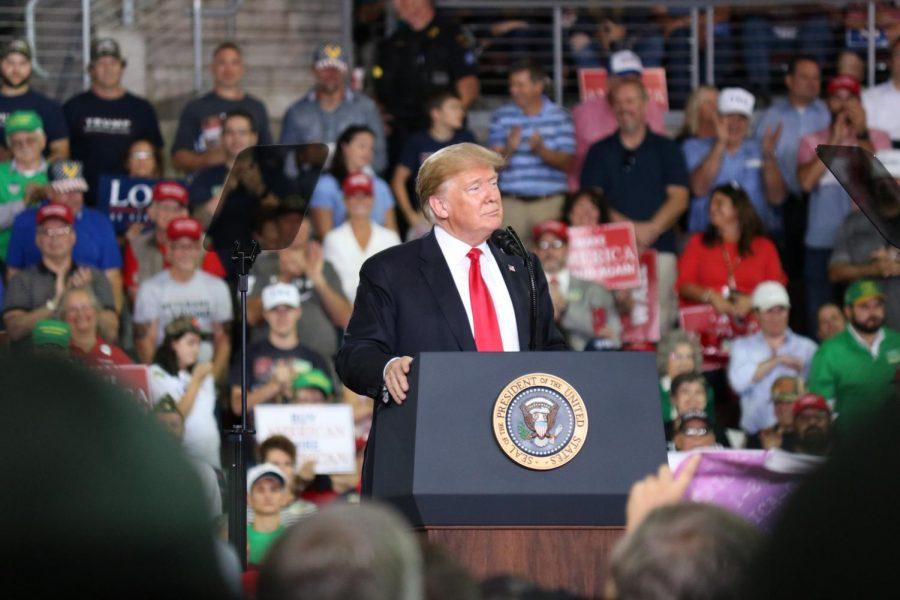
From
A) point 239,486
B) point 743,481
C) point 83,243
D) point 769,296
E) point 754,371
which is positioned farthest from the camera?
point 769,296

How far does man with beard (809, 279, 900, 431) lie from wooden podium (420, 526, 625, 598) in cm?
537

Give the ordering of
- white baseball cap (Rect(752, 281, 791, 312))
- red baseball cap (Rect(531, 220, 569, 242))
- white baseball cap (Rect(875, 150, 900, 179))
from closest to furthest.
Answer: white baseball cap (Rect(752, 281, 791, 312)) → red baseball cap (Rect(531, 220, 569, 242)) → white baseball cap (Rect(875, 150, 900, 179))

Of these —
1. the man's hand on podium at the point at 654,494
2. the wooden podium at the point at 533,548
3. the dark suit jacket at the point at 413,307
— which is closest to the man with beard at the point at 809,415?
the dark suit jacket at the point at 413,307

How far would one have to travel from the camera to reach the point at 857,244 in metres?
10.5

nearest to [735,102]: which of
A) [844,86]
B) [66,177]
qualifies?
[844,86]

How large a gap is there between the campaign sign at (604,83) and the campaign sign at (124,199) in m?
3.37

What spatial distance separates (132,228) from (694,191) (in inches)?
148

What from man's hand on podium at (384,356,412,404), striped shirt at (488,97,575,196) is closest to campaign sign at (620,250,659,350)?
striped shirt at (488,97,575,196)

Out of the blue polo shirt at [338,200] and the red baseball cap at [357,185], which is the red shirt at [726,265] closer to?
the blue polo shirt at [338,200]

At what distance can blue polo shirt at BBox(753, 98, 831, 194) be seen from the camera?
446 inches

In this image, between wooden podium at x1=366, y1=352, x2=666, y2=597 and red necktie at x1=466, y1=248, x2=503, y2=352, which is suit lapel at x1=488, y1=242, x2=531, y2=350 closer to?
red necktie at x1=466, y1=248, x2=503, y2=352

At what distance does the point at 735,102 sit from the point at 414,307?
21.9 feet

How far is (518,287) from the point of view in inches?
196

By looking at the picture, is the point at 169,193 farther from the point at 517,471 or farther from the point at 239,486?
the point at 517,471
